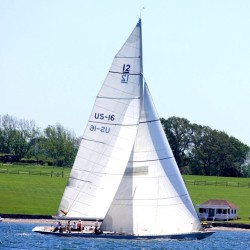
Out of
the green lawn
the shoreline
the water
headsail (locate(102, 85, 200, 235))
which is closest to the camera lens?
the water

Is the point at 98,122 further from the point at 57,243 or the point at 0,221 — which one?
the point at 0,221

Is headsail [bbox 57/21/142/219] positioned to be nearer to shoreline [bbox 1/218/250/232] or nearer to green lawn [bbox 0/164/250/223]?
shoreline [bbox 1/218/250/232]

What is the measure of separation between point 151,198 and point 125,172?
2551 mm

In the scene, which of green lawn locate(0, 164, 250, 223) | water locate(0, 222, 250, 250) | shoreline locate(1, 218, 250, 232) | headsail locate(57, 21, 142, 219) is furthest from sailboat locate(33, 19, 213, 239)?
green lawn locate(0, 164, 250, 223)

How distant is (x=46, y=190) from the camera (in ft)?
453

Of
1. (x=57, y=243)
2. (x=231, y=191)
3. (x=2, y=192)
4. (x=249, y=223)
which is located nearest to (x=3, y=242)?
(x=57, y=243)

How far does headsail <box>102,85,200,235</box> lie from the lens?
2894 inches

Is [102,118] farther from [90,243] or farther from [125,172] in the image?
[90,243]

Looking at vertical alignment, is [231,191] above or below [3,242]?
above

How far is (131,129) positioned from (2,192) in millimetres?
61199

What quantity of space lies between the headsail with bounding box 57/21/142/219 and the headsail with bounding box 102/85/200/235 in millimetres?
761

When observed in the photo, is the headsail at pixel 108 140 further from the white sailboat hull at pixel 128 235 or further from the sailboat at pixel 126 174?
the white sailboat hull at pixel 128 235

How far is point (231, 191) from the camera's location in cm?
15262

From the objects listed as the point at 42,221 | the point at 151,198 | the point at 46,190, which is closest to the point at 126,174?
the point at 151,198
